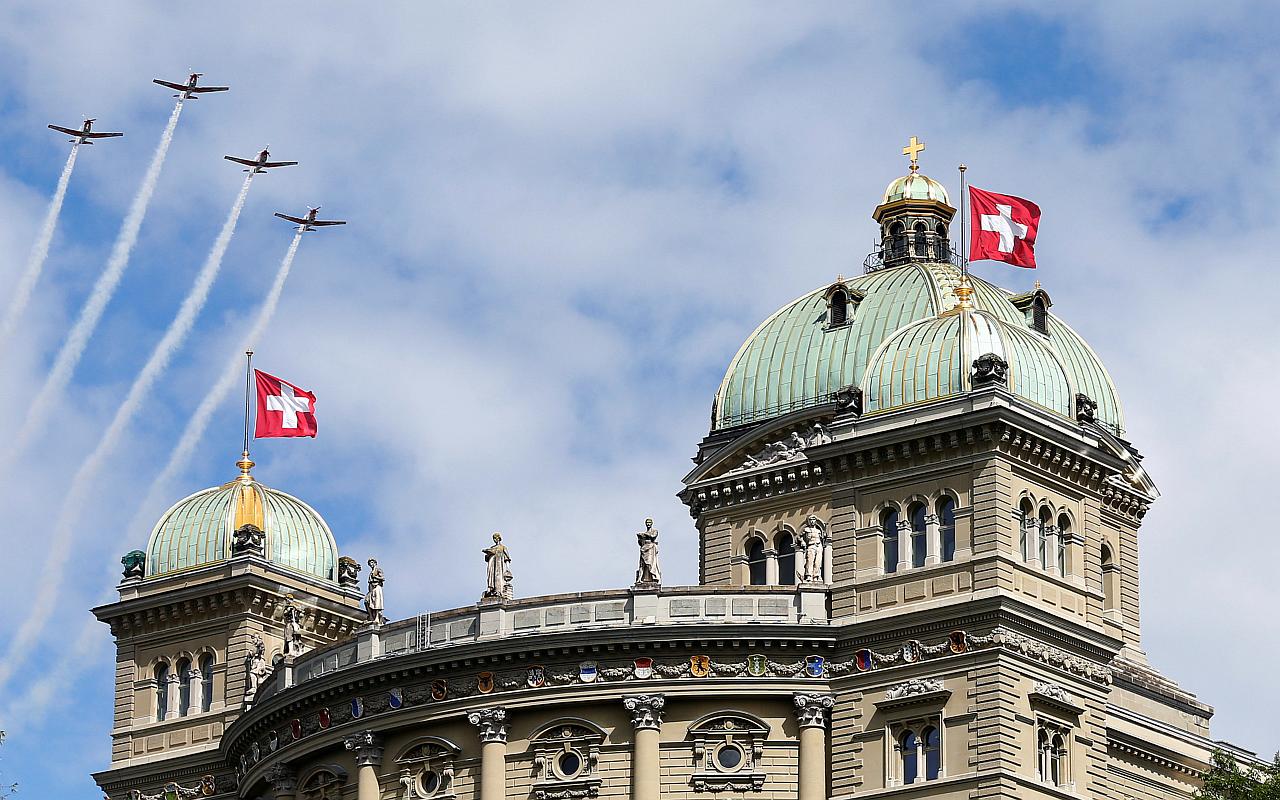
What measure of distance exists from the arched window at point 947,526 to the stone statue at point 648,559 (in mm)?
10254

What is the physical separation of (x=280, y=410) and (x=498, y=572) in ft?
65.3

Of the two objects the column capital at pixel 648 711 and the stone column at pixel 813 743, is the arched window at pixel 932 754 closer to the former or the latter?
the stone column at pixel 813 743

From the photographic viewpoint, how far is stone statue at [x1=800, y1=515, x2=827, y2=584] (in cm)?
10912

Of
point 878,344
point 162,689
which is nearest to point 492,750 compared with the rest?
point 162,689

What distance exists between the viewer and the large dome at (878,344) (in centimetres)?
11250

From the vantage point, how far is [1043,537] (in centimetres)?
10806

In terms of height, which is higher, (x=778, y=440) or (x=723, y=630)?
(x=778, y=440)

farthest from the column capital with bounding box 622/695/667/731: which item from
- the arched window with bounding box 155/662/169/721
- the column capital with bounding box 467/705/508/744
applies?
the arched window with bounding box 155/662/169/721

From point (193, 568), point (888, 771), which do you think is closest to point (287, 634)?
point (193, 568)

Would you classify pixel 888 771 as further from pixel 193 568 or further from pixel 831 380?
pixel 193 568

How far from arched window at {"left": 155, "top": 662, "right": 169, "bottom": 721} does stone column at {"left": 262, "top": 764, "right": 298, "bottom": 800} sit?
11.1m

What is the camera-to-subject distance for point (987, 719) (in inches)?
4060

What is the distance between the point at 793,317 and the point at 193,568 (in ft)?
86.9

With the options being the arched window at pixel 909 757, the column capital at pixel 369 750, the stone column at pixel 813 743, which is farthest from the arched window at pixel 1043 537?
the column capital at pixel 369 750
